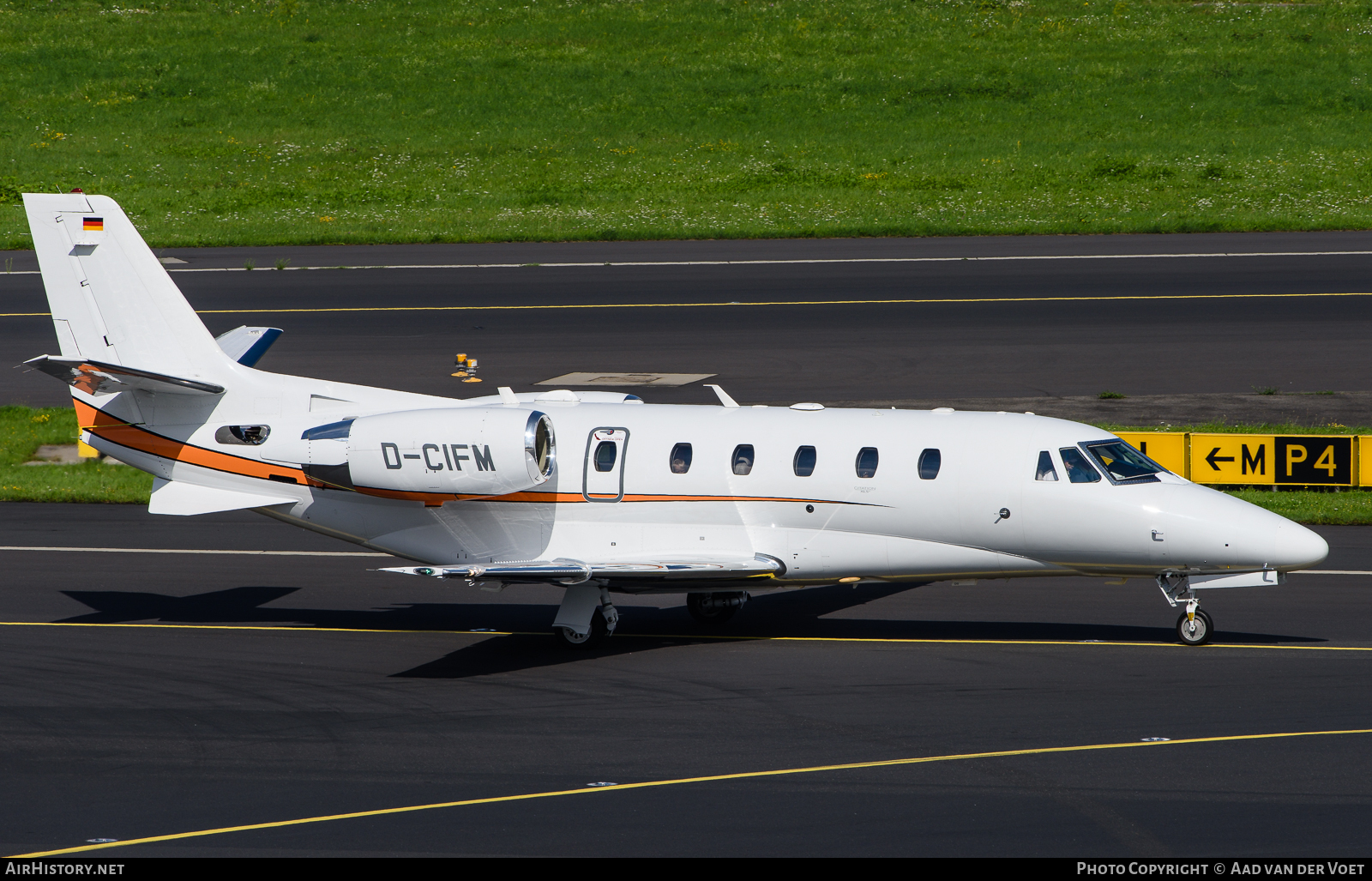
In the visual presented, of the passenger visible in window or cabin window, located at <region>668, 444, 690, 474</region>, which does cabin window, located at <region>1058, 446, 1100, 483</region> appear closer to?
the passenger visible in window

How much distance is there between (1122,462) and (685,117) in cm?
4967

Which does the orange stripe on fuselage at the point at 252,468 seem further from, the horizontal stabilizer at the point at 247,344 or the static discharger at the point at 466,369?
the static discharger at the point at 466,369

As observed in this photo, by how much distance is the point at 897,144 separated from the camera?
2442 inches

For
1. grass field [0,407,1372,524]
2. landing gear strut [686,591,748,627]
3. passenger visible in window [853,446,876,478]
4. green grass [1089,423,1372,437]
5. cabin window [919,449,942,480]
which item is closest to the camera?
cabin window [919,449,942,480]

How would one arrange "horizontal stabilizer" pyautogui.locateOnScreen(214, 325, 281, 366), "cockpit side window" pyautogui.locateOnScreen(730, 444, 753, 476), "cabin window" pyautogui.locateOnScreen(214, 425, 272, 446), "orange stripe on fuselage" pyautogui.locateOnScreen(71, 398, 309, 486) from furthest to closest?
"horizontal stabilizer" pyautogui.locateOnScreen(214, 325, 281, 366) → "cabin window" pyautogui.locateOnScreen(214, 425, 272, 446) → "orange stripe on fuselage" pyautogui.locateOnScreen(71, 398, 309, 486) → "cockpit side window" pyautogui.locateOnScreen(730, 444, 753, 476)

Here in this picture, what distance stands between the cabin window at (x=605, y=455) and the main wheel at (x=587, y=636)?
1.86 m

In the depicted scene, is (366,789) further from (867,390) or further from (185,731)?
(867,390)

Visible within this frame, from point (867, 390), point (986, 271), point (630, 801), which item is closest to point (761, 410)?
point (630, 801)

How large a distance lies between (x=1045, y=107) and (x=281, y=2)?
1638 inches

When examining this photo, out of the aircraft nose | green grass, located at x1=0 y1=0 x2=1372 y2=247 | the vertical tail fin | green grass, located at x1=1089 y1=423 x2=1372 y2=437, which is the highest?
green grass, located at x1=0 y1=0 x2=1372 y2=247

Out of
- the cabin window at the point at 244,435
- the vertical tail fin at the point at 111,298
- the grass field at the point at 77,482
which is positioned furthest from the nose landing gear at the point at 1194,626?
the vertical tail fin at the point at 111,298

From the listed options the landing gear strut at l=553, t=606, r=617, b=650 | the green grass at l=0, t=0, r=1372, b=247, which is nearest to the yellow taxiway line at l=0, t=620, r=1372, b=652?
the landing gear strut at l=553, t=606, r=617, b=650

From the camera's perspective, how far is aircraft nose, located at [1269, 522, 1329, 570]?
18.0 meters

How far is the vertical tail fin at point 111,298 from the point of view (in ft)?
69.7
